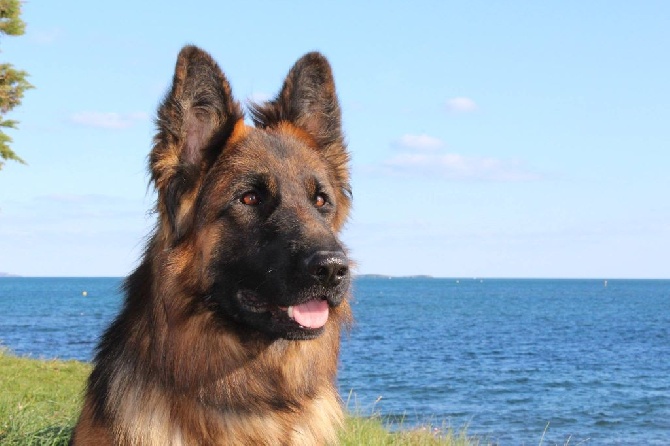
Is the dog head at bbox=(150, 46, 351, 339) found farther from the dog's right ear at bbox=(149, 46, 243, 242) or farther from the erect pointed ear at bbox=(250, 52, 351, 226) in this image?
the erect pointed ear at bbox=(250, 52, 351, 226)

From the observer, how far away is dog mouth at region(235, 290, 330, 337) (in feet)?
14.8

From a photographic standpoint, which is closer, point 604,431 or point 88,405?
point 88,405

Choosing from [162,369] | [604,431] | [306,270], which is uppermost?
[306,270]

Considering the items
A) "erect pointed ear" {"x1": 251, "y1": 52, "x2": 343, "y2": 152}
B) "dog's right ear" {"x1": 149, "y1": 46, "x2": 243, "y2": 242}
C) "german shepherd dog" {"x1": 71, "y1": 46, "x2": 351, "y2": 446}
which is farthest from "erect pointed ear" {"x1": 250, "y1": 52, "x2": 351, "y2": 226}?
"dog's right ear" {"x1": 149, "y1": 46, "x2": 243, "y2": 242}

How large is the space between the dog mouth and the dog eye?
77 cm

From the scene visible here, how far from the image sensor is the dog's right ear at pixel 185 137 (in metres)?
4.65

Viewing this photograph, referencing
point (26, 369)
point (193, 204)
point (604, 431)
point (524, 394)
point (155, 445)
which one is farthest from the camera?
point (524, 394)

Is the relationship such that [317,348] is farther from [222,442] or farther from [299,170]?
[299,170]

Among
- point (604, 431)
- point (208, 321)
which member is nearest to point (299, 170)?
point (208, 321)

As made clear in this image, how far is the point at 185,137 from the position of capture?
4.76m

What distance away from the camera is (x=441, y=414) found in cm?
2544

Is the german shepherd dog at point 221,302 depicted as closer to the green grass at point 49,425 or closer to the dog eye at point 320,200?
the dog eye at point 320,200

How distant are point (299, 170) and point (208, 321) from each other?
45.8 inches

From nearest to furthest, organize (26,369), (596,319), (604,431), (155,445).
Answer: (155,445) < (26,369) < (604,431) < (596,319)
